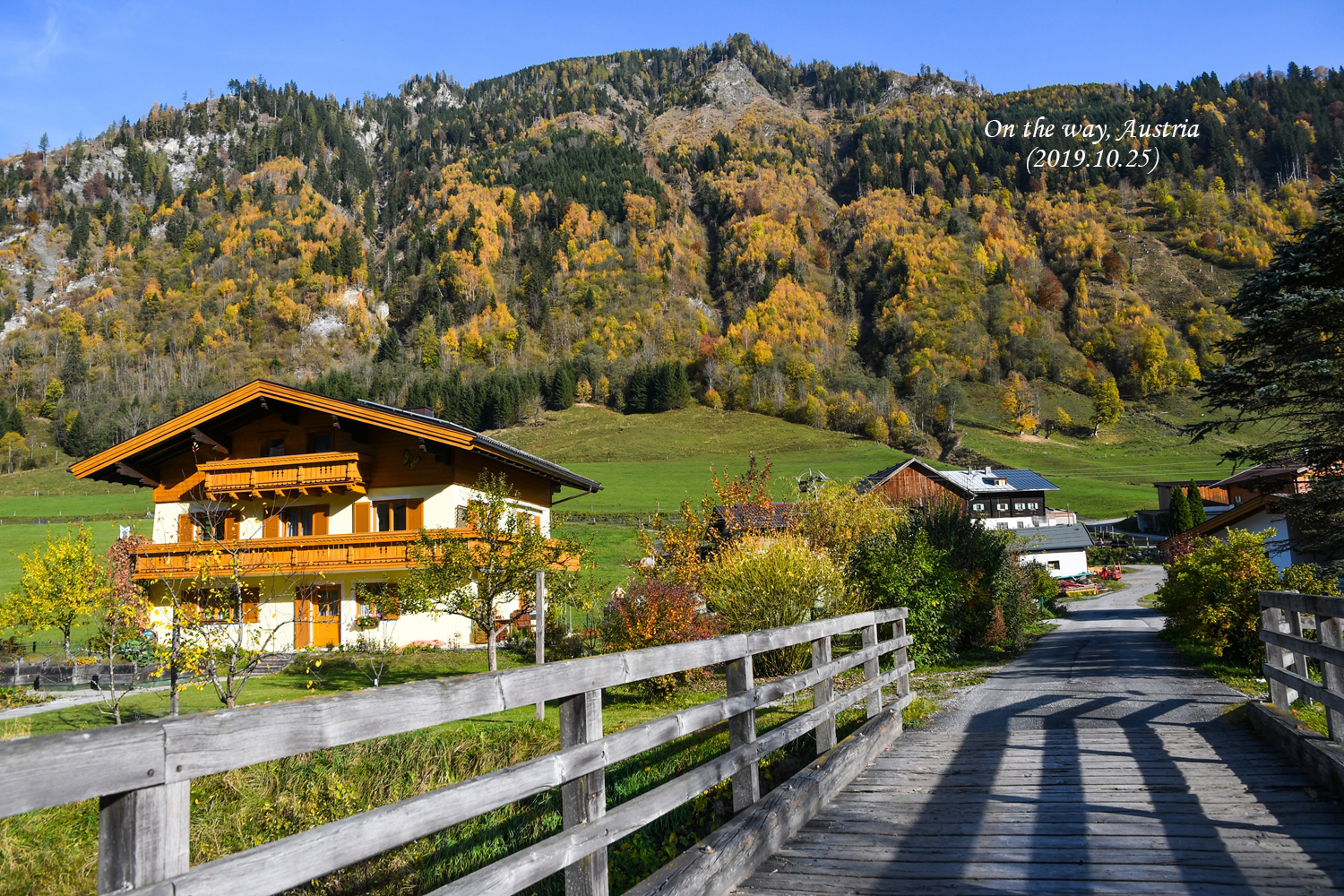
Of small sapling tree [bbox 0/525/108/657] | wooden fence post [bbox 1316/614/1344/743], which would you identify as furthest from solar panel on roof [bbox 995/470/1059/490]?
wooden fence post [bbox 1316/614/1344/743]

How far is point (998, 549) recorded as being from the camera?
22359mm

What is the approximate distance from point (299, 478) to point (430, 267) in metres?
179

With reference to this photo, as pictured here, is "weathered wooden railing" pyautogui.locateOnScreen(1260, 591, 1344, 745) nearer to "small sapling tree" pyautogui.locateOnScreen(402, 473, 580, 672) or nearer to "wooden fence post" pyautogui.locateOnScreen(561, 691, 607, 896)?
"wooden fence post" pyautogui.locateOnScreen(561, 691, 607, 896)

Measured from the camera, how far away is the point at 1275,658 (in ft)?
25.5

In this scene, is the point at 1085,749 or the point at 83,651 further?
the point at 83,651

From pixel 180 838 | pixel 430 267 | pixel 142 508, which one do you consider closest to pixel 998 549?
pixel 180 838

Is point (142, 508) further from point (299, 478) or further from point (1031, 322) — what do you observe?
point (1031, 322)

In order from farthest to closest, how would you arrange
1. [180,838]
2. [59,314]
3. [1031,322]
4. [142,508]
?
[59,314], [1031,322], [142,508], [180,838]

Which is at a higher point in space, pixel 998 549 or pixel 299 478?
pixel 299 478

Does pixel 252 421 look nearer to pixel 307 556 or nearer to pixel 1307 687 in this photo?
pixel 307 556

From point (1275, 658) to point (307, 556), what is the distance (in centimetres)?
2888

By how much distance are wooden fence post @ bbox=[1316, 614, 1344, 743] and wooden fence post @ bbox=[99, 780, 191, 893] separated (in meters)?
7.01

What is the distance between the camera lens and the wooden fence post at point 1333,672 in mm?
5880

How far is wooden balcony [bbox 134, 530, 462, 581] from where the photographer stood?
29078 millimetres
